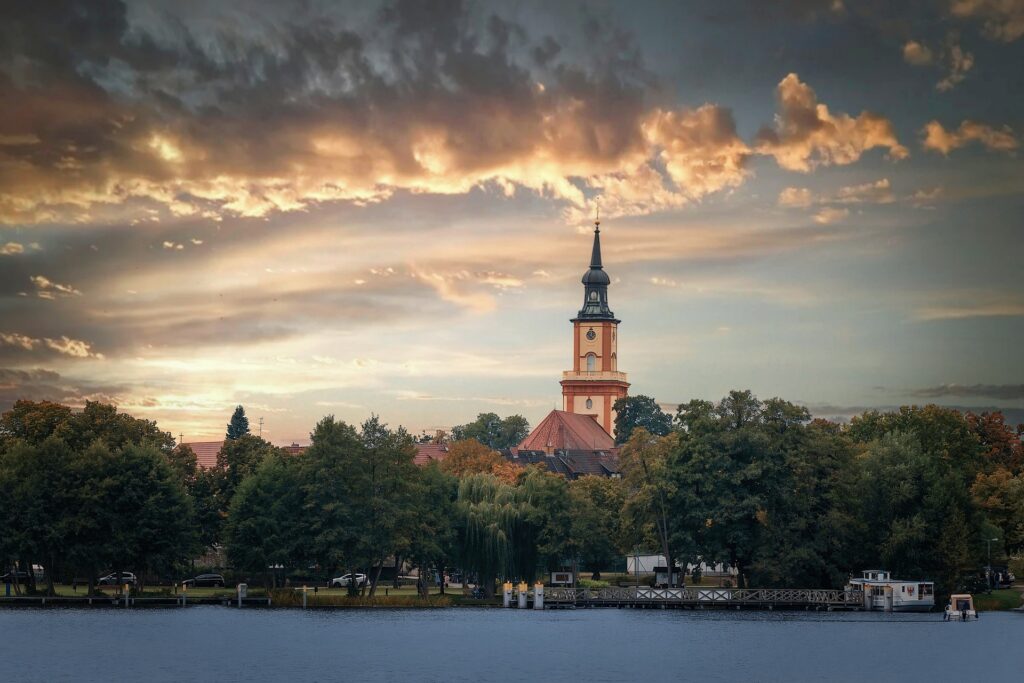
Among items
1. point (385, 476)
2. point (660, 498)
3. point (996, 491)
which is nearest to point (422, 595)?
point (385, 476)

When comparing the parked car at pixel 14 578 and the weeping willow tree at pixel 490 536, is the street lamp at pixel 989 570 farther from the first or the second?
the parked car at pixel 14 578

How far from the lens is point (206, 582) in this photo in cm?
12094

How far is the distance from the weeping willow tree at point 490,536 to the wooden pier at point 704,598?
166 inches

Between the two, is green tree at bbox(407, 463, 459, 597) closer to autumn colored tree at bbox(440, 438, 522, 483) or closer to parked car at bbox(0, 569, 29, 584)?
parked car at bbox(0, 569, 29, 584)

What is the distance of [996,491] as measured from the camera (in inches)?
5300

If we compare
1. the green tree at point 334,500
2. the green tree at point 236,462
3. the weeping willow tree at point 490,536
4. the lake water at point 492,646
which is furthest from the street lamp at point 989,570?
the green tree at point 236,462

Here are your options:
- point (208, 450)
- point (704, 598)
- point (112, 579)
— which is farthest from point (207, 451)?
point (704, 598)

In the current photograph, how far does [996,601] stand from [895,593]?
21.7m

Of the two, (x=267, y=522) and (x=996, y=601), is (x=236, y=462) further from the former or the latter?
(x=996, y=601)

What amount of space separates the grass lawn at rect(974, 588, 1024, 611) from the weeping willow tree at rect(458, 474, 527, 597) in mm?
38878

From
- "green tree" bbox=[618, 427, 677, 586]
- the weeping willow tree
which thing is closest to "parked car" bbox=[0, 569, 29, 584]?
the weeping willow tree

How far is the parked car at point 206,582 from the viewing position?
120188 mm

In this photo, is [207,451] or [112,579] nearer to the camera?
[112,579]

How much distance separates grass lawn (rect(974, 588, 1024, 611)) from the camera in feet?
386
